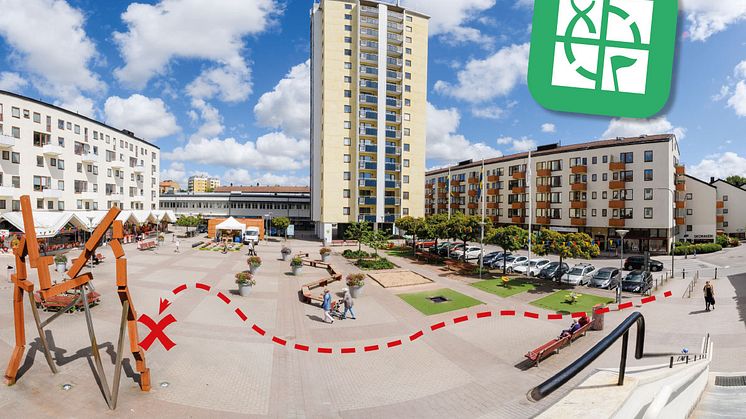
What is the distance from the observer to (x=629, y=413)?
2949 millimetres

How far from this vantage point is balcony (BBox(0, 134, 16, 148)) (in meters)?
36.7

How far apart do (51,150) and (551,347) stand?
5586cm

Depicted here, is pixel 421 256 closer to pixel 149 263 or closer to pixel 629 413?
pixel 149 263

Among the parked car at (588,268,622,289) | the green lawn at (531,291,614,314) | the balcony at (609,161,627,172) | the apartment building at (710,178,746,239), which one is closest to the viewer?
the green lawn at (531,291,614,314)

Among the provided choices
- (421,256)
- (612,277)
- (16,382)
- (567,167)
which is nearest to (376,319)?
(16,382)

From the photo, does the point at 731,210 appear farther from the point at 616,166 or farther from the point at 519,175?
the point at 519,175

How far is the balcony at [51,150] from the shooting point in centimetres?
4194

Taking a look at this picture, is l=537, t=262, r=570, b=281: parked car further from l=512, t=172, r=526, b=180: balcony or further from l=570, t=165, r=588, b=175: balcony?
l=512, t=172, r=526, b=180: balcony

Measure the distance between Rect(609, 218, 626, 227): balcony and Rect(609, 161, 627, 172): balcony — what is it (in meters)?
6.53

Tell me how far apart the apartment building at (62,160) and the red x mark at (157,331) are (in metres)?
37.9

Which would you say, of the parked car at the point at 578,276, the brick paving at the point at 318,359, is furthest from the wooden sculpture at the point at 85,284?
the parked car at the point at 578,276

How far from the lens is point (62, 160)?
44844 millimetres

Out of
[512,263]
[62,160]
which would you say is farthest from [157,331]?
[62,160]

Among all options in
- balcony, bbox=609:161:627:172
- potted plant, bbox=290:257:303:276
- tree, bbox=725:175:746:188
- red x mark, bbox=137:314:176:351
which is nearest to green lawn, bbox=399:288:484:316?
potted plant, bbox=290:257:303:276
